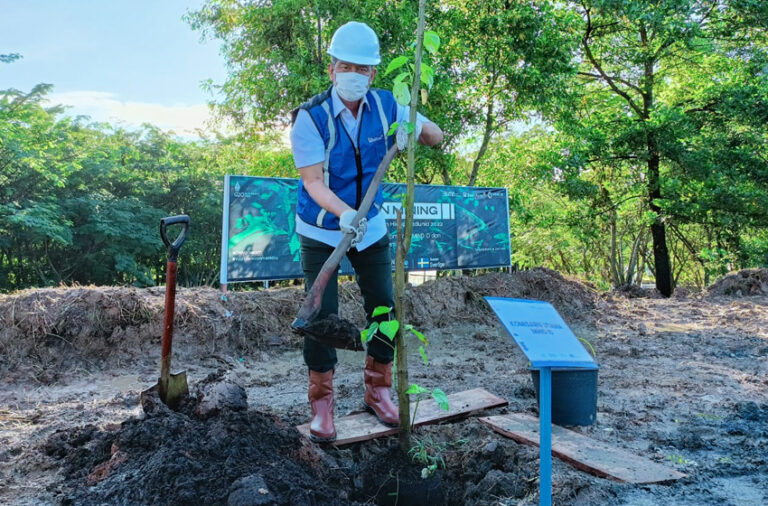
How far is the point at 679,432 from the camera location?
10.7 feet

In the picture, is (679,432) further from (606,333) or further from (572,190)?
(572,190)

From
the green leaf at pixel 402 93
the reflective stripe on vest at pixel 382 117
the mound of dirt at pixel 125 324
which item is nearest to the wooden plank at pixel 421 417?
the reflective stripe on vest at pixel 382 117

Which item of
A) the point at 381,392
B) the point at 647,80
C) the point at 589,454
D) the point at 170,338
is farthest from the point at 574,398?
the point at 647,80

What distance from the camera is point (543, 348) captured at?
6.24 ft

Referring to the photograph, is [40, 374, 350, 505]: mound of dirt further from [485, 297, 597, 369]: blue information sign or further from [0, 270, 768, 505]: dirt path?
[485, 297, 597, 369]: blue information sign

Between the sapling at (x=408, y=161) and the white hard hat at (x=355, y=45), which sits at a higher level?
the white hard hat at (x=355, y=45)

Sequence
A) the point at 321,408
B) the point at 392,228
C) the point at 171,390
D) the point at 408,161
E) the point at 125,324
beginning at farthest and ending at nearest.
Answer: the point at 392,228 < the point at 125,324 < the point at 171,390 < the point at 321,408 < the point at 408,161

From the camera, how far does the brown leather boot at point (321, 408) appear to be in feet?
8.78

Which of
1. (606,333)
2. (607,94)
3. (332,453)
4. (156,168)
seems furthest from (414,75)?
(156,168)

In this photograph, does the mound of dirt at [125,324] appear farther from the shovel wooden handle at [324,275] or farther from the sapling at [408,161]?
the sapling at [408,161]

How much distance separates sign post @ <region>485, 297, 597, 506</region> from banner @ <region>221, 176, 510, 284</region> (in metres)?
3.11

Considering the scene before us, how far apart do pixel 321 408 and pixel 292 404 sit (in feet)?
3.90

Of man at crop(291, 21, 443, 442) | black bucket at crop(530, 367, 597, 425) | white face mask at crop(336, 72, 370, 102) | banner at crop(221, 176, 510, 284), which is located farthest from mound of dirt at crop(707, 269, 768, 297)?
white face mask at crop(336, 72, 370, 102)

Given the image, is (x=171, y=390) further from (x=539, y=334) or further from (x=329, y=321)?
(x=539, y=334)
